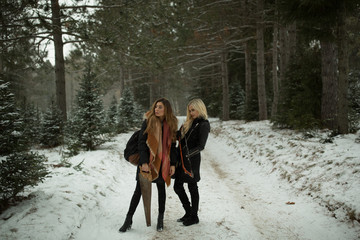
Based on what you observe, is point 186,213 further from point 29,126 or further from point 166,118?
point 29,126

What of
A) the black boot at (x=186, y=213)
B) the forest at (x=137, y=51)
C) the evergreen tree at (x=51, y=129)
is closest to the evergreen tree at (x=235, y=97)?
the forest at (x=137, y=51)

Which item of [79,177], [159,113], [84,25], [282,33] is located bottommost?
[79,177]

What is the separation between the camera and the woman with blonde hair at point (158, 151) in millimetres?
3613

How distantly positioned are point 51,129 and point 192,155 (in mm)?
8173

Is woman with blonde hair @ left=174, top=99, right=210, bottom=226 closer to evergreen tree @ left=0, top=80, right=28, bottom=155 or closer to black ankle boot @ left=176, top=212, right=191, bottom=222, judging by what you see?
black ankle boot @ left=176, top=212, right=191, bottom=222

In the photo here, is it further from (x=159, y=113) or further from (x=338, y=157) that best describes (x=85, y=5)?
(x=338, y=157)

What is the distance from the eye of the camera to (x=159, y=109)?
12.4 ft

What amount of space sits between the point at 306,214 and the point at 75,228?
3.78 metres

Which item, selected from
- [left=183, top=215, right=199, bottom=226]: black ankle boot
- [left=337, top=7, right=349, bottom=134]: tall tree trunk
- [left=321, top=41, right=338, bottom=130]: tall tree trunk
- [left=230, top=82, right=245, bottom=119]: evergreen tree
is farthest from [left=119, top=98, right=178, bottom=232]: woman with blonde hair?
[left=230, top=82, right=245, bottom=119]: evergreen tree

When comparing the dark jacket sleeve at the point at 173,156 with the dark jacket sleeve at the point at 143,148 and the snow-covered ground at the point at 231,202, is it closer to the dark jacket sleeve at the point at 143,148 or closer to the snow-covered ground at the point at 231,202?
the dark jacket sleeve at the point at 143,148

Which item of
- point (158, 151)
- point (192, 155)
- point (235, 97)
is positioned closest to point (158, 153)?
point (158, 151)

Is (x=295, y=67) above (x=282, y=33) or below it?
below

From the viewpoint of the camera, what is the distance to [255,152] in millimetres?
8117

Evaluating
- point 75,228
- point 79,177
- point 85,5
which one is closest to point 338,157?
point 75,228
